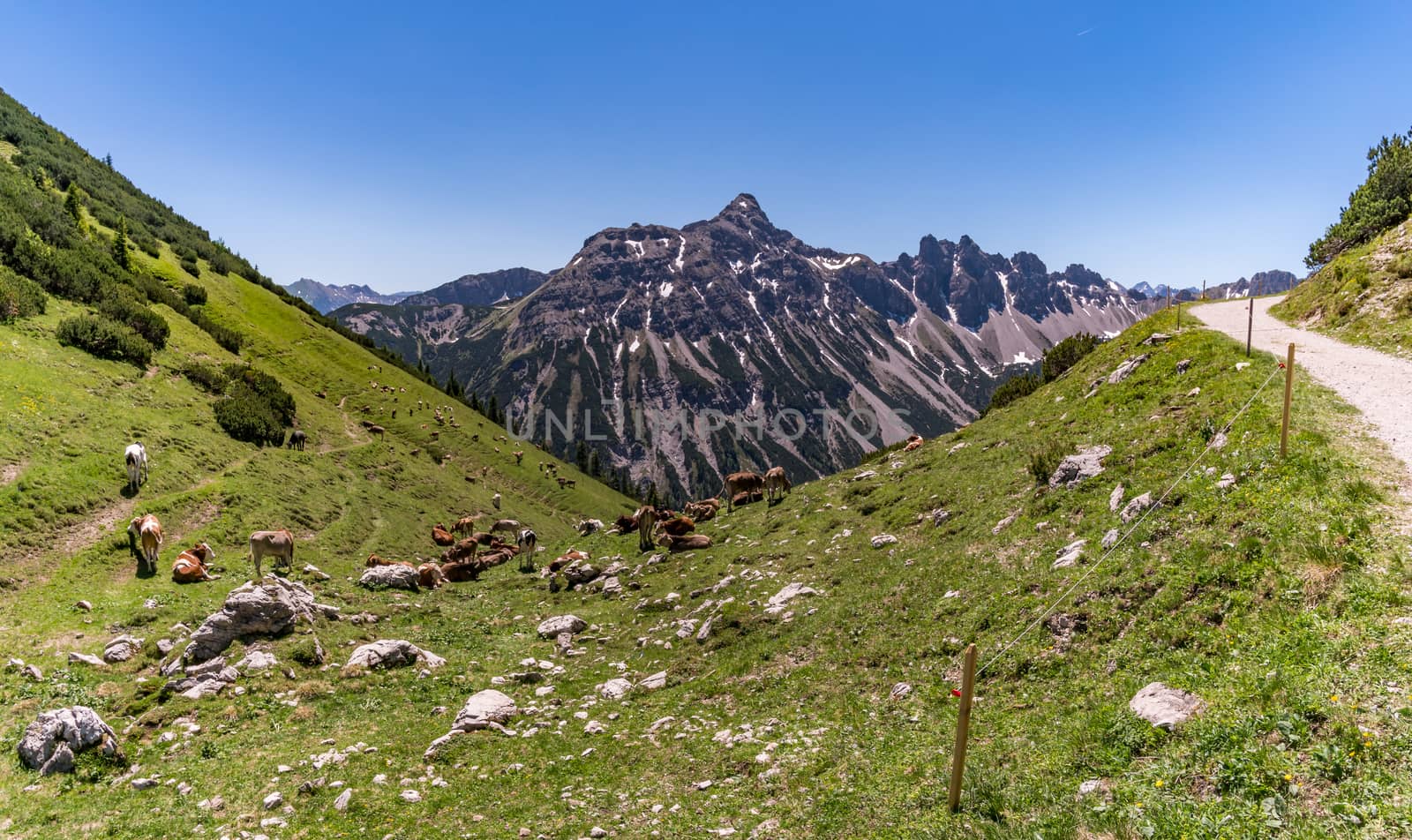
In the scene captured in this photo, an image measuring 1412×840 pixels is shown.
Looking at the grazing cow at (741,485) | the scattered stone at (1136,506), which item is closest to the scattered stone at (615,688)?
the scattered stone at (1136,506)

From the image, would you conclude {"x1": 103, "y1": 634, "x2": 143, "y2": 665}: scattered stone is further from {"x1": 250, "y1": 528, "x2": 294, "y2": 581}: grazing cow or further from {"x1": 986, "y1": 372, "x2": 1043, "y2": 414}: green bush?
{"x1": 986, "y1": 372, "x2": 1043, "y2": 414}: green bush

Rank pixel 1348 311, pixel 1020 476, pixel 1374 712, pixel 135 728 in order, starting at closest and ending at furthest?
1. pixel 1374 712
2. pixel 135 728
3. pixel 1020 476
4. pixel 1348 311

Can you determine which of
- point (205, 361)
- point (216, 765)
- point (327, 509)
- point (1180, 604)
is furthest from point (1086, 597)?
point (205, 361)

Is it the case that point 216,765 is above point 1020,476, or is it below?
below

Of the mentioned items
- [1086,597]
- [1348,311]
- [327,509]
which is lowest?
[327,509]

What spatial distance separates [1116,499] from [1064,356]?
1170 inches

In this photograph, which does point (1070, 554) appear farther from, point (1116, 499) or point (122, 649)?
point (122, 649)

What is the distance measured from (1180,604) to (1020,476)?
13.1 meters

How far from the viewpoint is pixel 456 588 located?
3409 cm

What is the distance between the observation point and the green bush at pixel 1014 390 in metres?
44.0

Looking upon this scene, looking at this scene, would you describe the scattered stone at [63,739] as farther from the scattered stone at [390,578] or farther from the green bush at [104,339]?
the green bush at [104,339]

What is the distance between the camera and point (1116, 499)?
18.0 meters

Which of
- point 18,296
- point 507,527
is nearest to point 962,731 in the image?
point 507,527

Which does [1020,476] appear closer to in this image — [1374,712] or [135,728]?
[1374,712]
